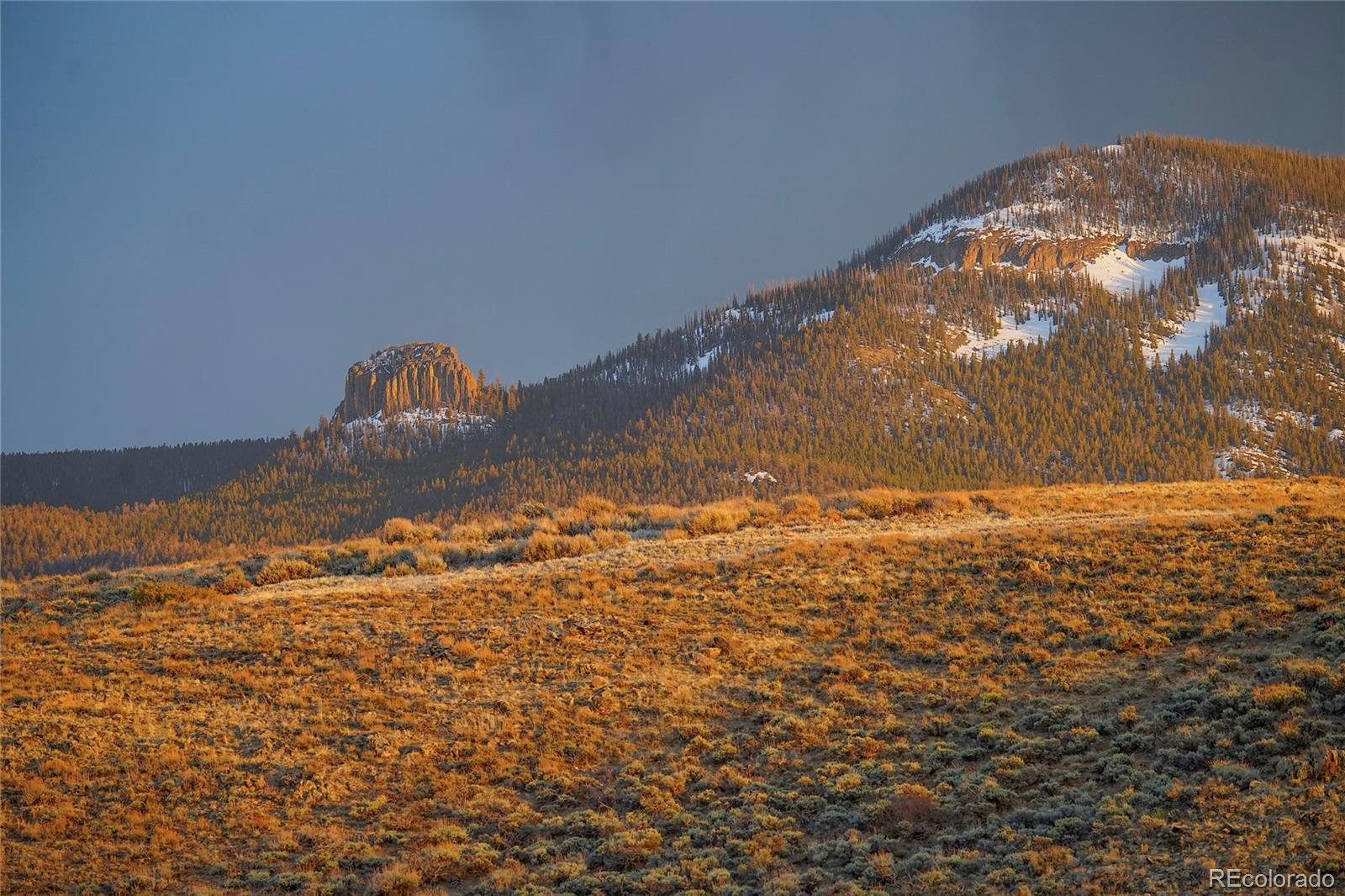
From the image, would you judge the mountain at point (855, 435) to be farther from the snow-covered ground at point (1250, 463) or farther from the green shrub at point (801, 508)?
the green shrub at point (801, 508)

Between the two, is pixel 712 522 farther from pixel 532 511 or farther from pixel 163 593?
pixel 163 593

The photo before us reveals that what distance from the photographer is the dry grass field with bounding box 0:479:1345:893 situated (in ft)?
44.7

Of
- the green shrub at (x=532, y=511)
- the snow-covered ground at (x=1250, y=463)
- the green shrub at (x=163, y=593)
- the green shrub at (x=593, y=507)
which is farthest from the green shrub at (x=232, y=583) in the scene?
the snow-covered ground at (x=1250, y=463)

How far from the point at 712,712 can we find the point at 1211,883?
32.3 feet

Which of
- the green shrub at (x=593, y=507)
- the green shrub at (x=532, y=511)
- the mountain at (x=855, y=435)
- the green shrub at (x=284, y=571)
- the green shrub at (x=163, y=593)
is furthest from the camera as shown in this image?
the mountain at (x=855, y=435)

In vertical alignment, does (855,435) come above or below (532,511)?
above

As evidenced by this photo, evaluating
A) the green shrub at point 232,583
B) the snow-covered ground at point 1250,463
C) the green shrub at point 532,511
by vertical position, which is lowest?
the snow-covered ground at point 1250,463

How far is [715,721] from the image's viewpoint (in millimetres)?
19219

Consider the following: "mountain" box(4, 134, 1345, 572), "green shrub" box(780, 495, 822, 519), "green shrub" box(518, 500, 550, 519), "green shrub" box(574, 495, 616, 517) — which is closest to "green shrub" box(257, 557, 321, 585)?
"green shrub" box(574, 495, 616, 517)

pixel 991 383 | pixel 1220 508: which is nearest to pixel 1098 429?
pixel 991 383

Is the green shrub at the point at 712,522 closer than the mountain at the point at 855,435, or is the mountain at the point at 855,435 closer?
the green shrub at the point at 712,522

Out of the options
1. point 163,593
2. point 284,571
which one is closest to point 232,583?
point 284,571

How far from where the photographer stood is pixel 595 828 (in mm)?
15211

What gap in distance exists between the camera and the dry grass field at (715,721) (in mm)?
13633
